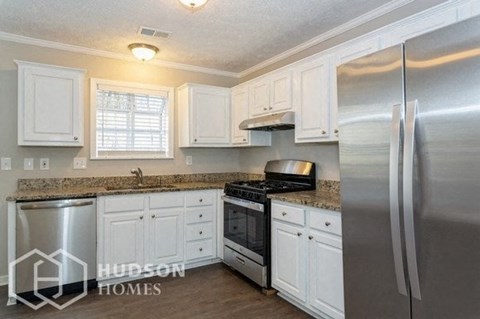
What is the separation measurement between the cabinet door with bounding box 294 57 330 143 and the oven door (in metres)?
0.82

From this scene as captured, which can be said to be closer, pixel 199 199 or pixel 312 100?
pixel 312 100

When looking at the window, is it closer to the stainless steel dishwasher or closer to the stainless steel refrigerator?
the stainless steel dishwasher

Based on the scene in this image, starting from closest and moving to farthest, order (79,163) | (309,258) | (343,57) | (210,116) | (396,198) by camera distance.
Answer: (396,198), (309,258), (343,57), (79,163), (210,116)

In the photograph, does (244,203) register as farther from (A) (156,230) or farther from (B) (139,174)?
(B) (139,174)

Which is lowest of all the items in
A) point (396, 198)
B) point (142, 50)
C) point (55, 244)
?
point (55, 244)

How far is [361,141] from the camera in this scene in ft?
5.49

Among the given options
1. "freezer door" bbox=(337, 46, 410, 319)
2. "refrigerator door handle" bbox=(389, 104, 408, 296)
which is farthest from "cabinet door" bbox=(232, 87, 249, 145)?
"refrigerator door handle" bbox=(389, 104, 408, 296)

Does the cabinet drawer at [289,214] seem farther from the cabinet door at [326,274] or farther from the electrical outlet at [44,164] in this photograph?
the electrical outlet at [44,164]

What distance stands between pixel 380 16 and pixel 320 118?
3.30 ft

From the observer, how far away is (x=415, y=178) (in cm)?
139

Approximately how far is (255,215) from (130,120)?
2.01 metres

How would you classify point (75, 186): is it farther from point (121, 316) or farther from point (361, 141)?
point (361, 141)

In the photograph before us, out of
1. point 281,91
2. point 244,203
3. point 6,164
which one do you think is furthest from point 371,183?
point 6,164

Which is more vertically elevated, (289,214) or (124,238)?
(289,214)
